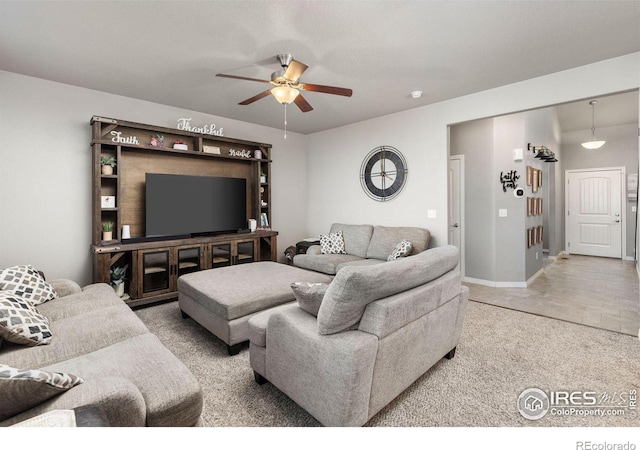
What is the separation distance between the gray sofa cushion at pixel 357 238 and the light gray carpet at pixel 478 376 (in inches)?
70.8

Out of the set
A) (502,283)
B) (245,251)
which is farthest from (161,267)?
(502,283)

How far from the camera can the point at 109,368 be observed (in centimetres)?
146

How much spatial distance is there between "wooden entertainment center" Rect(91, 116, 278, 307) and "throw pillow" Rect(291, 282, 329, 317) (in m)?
2.57

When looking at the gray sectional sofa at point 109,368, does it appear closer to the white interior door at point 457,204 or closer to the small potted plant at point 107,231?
the small potted plant at point 107,231

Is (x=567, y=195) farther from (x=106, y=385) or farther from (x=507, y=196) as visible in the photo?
(x=106, y=385)

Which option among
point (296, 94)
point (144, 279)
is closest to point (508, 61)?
point (296, 94)

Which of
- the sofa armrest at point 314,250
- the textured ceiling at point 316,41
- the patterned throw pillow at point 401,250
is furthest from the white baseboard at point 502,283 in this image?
the textured ceiling at point 316,41

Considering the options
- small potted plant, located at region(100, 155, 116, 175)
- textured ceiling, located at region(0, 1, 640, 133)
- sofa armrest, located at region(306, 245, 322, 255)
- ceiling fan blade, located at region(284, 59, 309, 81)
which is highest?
textured ceiling, located at region(0, 1, 640, 133)

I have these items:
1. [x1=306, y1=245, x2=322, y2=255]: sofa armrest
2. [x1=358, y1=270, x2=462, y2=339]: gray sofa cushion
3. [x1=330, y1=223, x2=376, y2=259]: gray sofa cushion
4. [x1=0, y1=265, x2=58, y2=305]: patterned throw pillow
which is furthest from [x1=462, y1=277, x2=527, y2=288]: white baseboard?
[x1=0, y1=265, x2=58, y2=305]: patterned throw pillow

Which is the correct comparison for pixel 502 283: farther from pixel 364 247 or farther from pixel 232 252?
pixel 232 252

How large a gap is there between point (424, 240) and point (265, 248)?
245 cm

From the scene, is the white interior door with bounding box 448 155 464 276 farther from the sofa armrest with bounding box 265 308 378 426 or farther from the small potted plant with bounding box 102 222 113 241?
the small potted plant with bounding box 102 222 113 241

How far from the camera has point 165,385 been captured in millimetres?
1344

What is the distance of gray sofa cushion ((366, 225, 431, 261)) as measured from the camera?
402 cm
